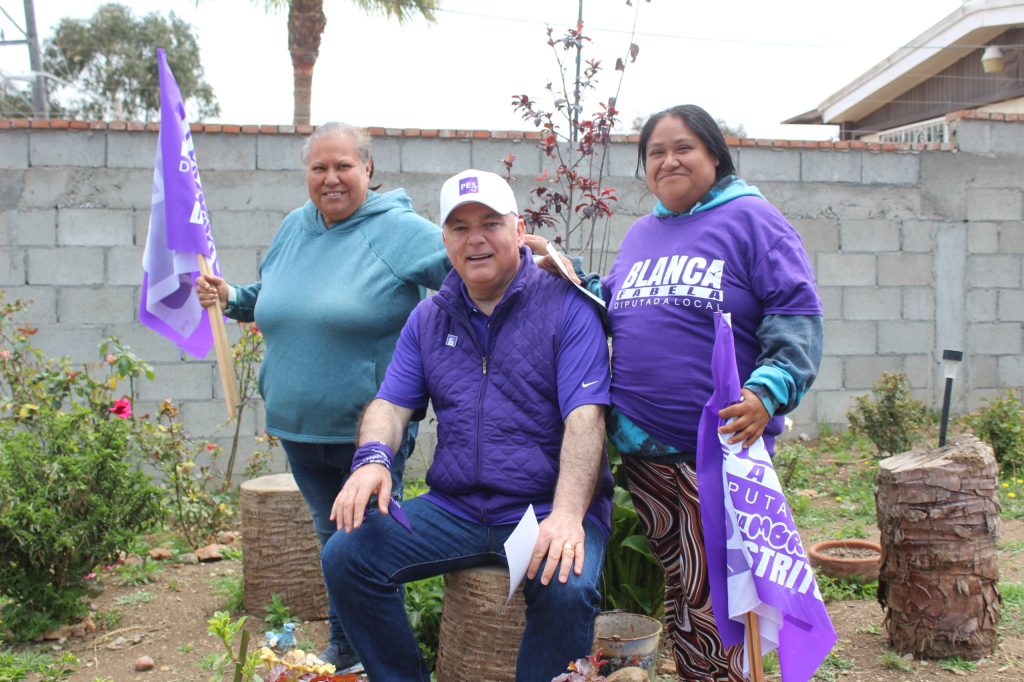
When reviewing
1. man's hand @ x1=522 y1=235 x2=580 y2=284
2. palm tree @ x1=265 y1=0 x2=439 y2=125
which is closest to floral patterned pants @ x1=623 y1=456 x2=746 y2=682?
man's hand @ x1=522 y1=235 x2=580 y2=284

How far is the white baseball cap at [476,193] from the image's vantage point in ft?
8.91

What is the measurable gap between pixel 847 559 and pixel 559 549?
268 centimetres

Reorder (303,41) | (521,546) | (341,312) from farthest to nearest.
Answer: (303,41) < (341,312) < (521,546)

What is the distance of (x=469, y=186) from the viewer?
2725mm

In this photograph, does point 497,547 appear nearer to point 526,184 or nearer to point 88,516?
point 88,516

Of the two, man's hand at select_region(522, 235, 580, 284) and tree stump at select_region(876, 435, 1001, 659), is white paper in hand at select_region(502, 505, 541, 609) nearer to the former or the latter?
man's hand at select_region(522, 235, 580, 284)

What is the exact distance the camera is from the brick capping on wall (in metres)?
6.14

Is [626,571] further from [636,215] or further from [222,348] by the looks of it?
[636,215]

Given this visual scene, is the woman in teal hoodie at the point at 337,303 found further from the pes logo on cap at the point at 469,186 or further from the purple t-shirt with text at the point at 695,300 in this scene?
the purple t-shirt with text at the point at 695,300

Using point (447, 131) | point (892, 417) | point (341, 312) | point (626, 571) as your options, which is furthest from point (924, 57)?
point (341, 312)

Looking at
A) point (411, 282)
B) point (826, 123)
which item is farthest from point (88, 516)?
point (826, 123)

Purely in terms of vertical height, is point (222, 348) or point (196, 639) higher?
point (222, 348)

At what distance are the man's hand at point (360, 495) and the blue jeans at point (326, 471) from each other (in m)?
0.40

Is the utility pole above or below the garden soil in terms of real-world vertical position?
above
